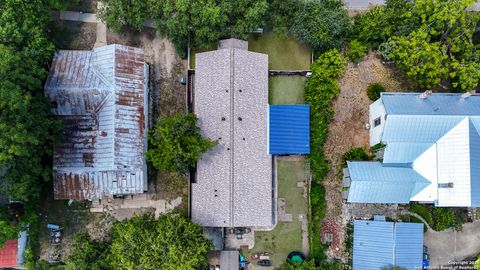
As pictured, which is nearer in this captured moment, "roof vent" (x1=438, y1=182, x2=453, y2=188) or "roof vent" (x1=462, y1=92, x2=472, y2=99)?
"roof vent" (x1=462, y1=92, x2=472, y2=99)

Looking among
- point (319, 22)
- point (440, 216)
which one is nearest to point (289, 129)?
point (319, 22)

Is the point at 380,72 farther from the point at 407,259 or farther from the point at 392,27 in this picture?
the point at 407,259

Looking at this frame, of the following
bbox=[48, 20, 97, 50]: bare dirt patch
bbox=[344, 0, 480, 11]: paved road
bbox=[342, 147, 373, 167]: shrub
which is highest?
bbox=[344, 0, 480, 11]: paved road

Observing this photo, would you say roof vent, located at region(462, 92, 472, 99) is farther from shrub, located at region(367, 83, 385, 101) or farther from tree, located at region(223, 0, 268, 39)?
tree, located at region(223, 0, 268, 39)

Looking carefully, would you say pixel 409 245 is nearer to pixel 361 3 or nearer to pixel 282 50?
pixel 282 50

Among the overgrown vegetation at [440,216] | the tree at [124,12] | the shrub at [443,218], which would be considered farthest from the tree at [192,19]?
the shrub at [443,218]

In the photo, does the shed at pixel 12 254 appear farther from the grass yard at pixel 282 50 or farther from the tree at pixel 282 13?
the tree at pixel 282 13

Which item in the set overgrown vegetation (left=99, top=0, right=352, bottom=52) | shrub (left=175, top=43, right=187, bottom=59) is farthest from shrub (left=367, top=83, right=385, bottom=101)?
shrub (left=175, top=43, right=187, bottom=59)
